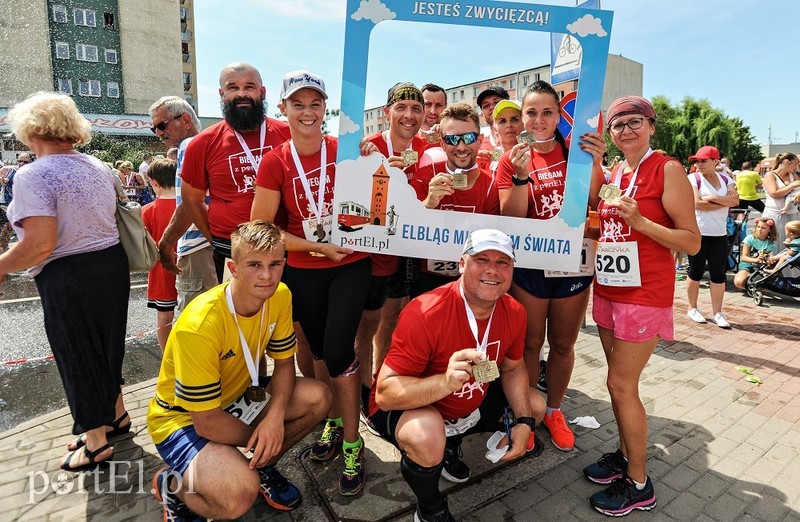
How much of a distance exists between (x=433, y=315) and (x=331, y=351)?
2.49 feet

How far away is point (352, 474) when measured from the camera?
274cm

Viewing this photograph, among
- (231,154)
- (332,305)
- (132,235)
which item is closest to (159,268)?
(132,235)

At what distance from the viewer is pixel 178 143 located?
3.93 m

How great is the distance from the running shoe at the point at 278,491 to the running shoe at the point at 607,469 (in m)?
1.77

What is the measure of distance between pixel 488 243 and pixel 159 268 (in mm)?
3016

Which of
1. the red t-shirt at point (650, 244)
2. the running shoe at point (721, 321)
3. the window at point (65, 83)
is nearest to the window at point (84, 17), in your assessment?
the window at point (65, 83)

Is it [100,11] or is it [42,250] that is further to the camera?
[100,11]

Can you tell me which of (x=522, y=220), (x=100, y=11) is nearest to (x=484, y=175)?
(x=522, y=220)

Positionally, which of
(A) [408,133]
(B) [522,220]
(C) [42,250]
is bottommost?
Answer: (C) [42,250]

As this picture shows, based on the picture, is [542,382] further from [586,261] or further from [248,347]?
[248,347]

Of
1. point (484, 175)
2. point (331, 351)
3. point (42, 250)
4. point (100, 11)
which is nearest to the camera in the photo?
point (42, 250)

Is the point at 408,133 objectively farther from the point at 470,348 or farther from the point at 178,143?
the point at 178,143

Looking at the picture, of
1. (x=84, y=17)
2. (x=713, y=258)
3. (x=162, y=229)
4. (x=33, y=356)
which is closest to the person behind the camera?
A: (x=162, y=229)

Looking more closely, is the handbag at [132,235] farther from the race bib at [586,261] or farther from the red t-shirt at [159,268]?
the race bib at [586,261]
